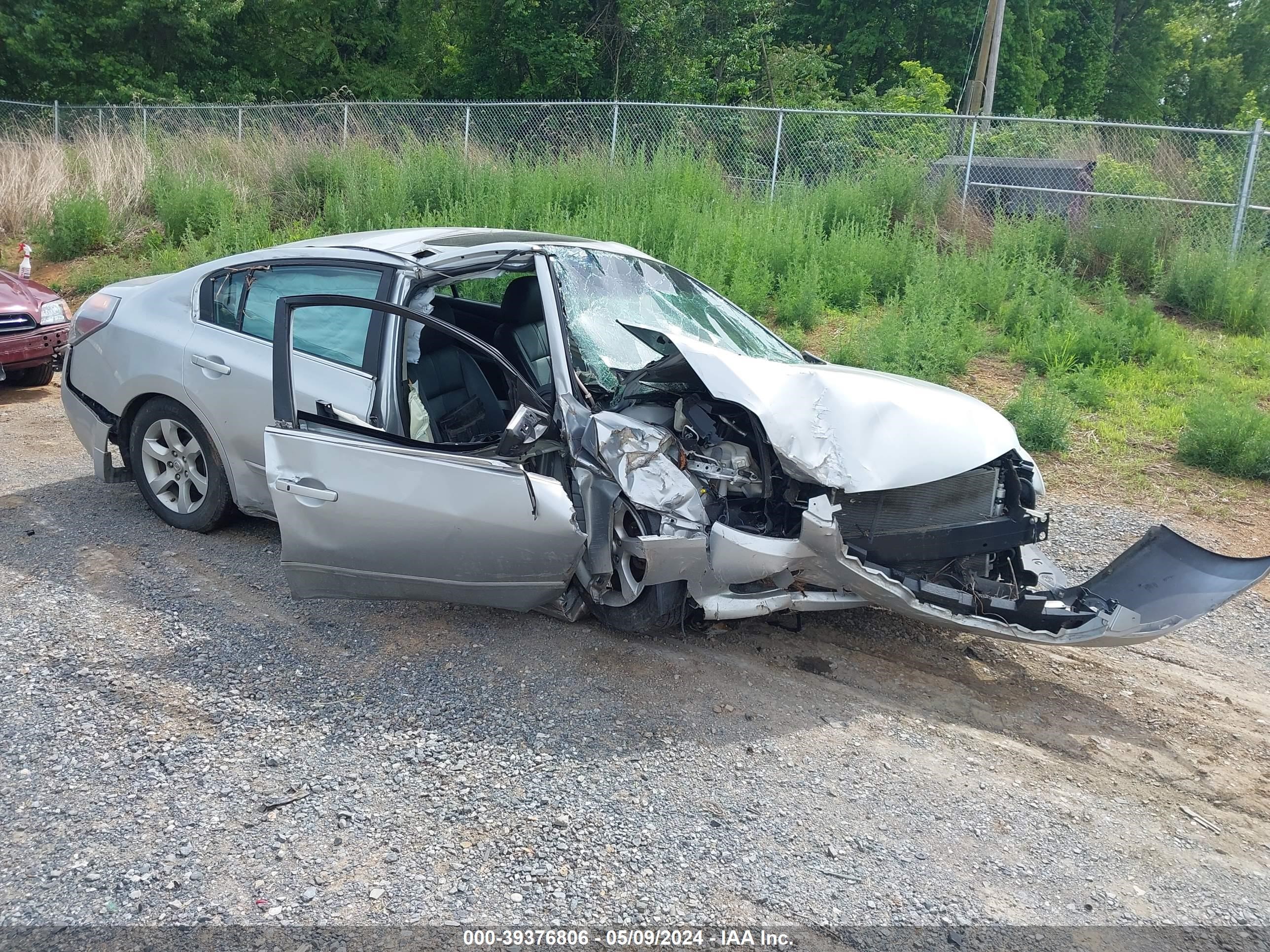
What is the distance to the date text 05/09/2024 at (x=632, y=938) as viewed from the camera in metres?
2.84

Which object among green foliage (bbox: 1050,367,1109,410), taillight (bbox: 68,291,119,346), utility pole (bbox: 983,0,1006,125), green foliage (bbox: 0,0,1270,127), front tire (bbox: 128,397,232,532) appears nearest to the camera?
front tire (bbox: 128,397,232,532)

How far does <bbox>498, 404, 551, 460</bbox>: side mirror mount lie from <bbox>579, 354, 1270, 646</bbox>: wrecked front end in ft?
0.80

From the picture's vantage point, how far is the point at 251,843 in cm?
321

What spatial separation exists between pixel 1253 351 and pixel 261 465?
9342mm

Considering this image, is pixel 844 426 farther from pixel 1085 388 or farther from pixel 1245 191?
pixel 1245 191

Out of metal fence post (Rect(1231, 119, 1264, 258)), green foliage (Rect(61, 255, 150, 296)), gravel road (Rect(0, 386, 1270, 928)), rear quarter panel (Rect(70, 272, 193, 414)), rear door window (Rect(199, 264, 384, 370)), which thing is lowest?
gravel road (Rect(0, 386, 1270, 928))

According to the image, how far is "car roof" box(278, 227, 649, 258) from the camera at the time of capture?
508cm

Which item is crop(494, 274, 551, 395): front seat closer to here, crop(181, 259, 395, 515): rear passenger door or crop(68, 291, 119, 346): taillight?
crop(181, 259, 395, 515): rear passenger door

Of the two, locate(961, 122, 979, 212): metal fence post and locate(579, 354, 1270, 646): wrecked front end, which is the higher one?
locate(961, 122, 979, 212): metal fence post

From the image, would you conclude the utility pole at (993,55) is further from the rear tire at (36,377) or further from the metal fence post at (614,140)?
the rear tire at (36,377)

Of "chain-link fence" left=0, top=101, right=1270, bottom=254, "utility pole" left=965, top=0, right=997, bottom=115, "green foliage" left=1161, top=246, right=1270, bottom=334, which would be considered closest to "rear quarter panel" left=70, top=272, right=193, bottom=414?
"chain-link fence" left=0, top=101, right=1270, bottom=254

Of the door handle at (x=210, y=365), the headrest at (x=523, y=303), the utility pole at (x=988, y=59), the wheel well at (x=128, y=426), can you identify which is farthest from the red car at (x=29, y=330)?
the utility pole at (x=988, y=59)

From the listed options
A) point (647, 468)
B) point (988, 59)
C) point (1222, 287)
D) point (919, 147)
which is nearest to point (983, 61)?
point (988, 59)

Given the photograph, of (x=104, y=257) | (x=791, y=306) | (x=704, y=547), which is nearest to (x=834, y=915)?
(x=704, y=547)
